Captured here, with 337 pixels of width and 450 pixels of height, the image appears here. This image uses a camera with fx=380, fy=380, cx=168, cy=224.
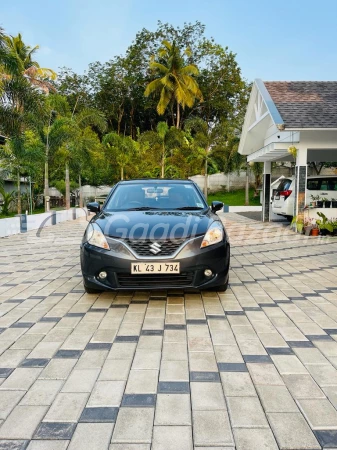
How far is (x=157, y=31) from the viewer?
37.2m

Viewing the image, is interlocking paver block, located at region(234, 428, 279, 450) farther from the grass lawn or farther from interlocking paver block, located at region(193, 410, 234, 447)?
the grass lawn

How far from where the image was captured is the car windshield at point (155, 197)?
514cm

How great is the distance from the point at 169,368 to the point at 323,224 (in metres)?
8.83

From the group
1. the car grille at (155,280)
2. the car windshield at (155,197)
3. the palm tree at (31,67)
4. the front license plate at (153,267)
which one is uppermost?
the palm tree at (31,67)

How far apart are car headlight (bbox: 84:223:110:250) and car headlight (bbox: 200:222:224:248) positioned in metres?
1.08

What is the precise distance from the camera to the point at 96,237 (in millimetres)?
4316

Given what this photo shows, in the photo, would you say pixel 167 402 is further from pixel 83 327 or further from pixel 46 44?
pixel 46 44

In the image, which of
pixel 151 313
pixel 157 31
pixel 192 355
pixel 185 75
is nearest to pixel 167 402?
pixel 192 355

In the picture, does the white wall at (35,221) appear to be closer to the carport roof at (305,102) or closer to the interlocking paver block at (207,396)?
the carport roof at (305,102)

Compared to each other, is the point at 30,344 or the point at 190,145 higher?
the point at 190,145

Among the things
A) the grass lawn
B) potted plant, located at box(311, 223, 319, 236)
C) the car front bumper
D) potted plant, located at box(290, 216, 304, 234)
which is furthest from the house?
the grass lawn

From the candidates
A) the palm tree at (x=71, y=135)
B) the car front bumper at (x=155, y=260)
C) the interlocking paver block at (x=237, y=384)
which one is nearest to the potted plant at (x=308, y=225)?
the car front bumper at (x=155, y=260)

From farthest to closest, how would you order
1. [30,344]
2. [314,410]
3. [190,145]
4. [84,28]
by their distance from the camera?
[190,145]
[84,28]
[30,344]
[314,410]

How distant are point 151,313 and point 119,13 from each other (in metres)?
13.4
